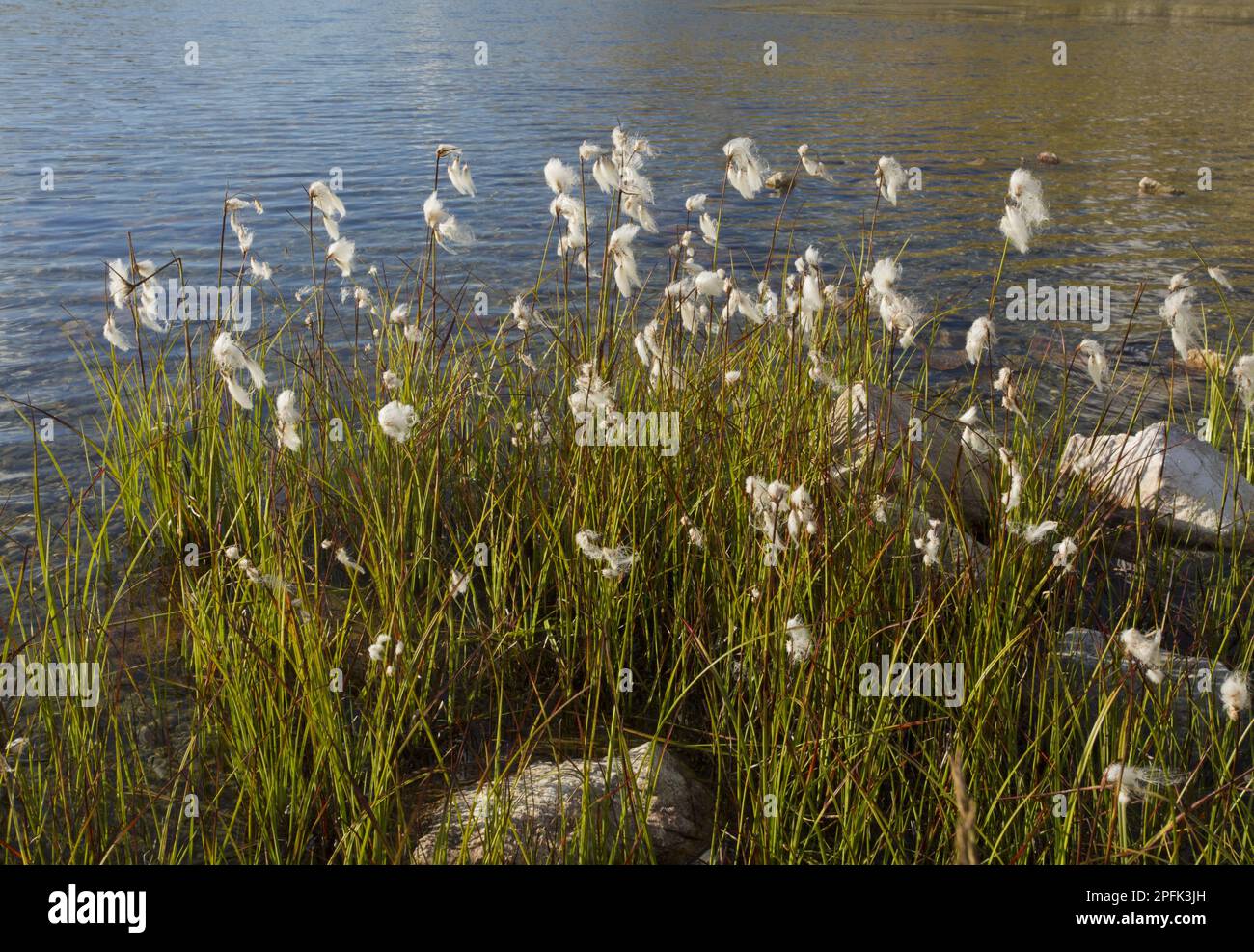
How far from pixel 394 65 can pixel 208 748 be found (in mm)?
21941

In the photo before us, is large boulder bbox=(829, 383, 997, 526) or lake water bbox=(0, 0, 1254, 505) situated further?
lake water bbox=(0, 0, 1254, 505)

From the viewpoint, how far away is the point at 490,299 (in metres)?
8.51

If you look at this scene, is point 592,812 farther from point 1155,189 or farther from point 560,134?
point 560,134

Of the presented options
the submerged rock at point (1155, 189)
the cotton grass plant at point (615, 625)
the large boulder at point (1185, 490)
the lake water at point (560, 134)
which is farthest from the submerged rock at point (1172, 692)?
the submerged rock at point (1155, 189)

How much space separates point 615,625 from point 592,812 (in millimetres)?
753

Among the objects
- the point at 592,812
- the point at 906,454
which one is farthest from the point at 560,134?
the point at 592,812

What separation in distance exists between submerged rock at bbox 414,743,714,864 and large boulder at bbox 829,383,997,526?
108cm

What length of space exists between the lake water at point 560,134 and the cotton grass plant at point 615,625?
235 cm

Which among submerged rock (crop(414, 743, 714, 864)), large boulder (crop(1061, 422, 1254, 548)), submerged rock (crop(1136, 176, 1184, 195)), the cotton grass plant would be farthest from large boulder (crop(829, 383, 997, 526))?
submerged rock (crop(1136, 176, 1184, 195))

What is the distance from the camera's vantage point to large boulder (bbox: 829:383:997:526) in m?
3.49

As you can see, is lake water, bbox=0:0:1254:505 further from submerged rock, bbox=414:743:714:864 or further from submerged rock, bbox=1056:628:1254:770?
submerged rock, bbox=1056:628:1254:770

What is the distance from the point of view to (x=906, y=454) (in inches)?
142

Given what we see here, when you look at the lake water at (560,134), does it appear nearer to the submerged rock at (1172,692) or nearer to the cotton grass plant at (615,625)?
the cotton grass plant at (615,625)
